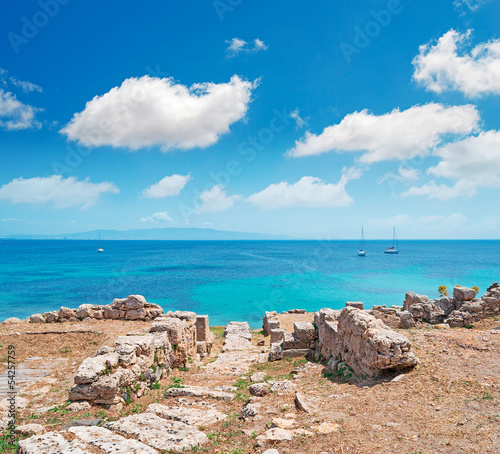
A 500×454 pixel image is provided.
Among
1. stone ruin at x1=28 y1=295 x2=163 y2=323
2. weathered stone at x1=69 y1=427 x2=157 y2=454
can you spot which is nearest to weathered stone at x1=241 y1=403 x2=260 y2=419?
weathered stone at x1=69 y1=427 x2=157 y2=454

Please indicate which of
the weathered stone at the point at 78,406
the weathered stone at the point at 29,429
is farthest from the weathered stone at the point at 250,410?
the weathered stone at the point at 29,429

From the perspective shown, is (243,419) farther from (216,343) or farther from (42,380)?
(216,343)

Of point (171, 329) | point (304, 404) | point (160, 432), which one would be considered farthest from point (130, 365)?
point (304, 404)

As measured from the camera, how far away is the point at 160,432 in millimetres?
5473

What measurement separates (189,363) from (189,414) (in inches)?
226

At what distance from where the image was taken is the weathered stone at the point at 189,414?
19.9 feet

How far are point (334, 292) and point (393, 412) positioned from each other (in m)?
40.0

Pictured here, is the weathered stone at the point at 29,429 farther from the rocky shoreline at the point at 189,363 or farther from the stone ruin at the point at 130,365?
the stone ruin at the point at 130,365

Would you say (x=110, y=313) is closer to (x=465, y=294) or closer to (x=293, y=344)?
(x=293, y=344)

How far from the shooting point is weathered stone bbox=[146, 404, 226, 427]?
6.07 m

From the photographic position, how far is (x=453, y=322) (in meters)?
14.3

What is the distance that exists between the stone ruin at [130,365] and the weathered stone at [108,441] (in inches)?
63.2

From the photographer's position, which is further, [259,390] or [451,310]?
[451,310]

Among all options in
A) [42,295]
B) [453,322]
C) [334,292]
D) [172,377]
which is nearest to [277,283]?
[334,292]
